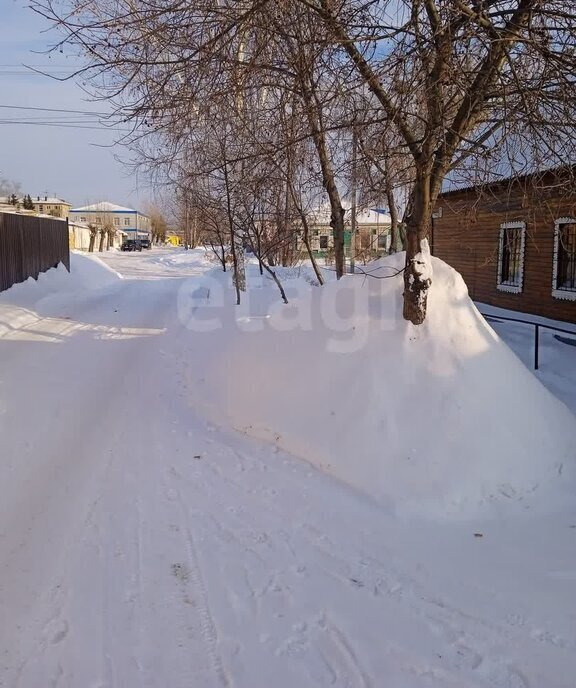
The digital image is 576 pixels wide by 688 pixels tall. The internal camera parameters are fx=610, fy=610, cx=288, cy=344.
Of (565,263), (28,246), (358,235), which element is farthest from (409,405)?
(358,235)

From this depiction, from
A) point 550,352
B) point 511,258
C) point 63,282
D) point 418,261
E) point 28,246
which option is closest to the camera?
point 418,261

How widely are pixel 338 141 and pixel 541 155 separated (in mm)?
2437

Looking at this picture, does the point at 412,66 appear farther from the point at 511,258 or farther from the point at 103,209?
the point at 103,209

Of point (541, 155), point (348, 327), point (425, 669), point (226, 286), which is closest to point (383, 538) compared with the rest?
point (425, 669)

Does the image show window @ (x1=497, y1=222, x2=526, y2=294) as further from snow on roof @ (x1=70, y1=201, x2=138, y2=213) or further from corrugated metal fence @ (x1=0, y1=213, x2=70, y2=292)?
snow on roof @ (x1=70, y1=201, x2=138, y2=213)

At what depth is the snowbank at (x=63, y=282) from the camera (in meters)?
15.4

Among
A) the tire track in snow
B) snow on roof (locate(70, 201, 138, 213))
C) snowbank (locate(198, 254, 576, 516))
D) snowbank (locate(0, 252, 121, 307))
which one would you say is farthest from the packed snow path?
snow on roof (locate(70, 201, 138, 213))

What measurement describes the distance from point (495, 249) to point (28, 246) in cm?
1268

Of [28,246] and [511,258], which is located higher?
[28,246]

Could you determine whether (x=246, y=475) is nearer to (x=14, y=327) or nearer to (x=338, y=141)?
(x=338, y=141)

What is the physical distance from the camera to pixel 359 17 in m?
5.76

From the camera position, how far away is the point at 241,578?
3.54m

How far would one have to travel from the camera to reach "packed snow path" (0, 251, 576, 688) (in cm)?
281

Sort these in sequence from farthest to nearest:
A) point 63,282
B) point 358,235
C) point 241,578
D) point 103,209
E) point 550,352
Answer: point 103,209, point 358,235, point 63,282, point 550,352, point 241,578
